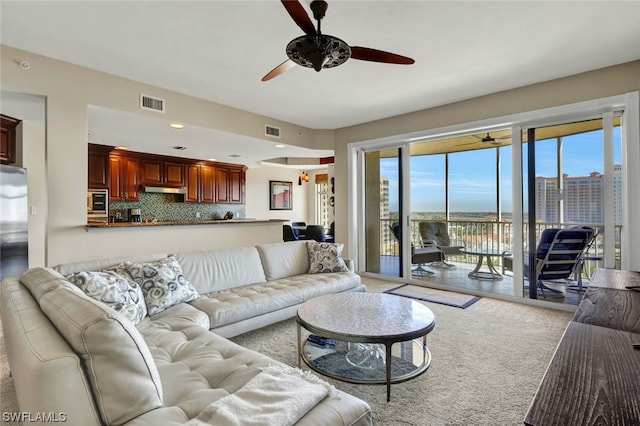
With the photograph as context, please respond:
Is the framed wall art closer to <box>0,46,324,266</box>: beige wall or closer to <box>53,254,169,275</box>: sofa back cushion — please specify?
<box>0,46,324,266</box>: beige wall

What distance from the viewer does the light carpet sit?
1.82m

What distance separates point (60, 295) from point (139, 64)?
2.72 m

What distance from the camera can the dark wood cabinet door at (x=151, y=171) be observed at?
6551 mm

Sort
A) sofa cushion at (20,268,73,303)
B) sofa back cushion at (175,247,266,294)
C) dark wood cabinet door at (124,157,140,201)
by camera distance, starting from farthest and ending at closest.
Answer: dark wood cabinet door at (124,157,140,201) → sofa back cushion at (175,247,266,294) → sofa cushion at (20,268,73,303)

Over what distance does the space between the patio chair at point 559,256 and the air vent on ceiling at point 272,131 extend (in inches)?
155

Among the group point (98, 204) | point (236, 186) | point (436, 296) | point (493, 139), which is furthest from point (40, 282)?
point (236, 186)

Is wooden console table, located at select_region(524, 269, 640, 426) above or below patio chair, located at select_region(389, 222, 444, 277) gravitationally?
above

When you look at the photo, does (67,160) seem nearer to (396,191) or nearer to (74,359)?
(74,359)

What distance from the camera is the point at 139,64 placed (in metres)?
3.15

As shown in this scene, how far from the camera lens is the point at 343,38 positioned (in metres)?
2.72

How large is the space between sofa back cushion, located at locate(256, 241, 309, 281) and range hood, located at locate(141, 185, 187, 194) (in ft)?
13.5

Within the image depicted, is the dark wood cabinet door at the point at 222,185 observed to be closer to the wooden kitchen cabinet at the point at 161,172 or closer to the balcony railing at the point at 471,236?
the wooden kitchen cabinet at the point at 161,172

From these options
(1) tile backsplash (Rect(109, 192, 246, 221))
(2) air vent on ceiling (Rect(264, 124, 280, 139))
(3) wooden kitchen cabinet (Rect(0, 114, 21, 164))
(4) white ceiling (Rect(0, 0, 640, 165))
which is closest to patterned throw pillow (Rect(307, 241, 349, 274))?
(4) white ceiling (Rect(0, 0, 640, 165))

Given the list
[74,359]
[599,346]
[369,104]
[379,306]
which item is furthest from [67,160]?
[599,346]
